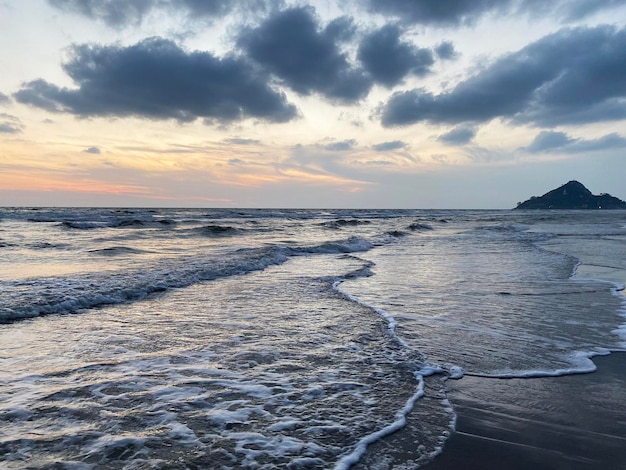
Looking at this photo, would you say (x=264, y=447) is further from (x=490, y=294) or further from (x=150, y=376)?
(x=490, y=294)

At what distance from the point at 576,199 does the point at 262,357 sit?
679 ft

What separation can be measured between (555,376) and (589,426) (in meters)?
1.23

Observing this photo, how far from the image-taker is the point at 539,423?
3.76m

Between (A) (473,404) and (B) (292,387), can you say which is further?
(B) (292,387)

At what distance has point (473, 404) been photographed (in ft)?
13.8

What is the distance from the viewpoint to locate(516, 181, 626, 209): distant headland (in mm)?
175500

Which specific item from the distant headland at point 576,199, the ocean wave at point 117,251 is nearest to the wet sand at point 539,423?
→ the ocean wave at point 117,251

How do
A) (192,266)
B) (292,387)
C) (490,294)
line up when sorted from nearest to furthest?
1. (292,387)
2. (490,294)
3. (192,266)

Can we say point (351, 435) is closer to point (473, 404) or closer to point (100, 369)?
point (473, 404)

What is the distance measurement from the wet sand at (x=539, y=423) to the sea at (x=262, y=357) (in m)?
0.20

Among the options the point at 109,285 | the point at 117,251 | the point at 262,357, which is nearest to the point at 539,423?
the point at 262,357

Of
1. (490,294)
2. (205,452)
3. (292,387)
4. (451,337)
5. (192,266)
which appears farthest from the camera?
(192,266)

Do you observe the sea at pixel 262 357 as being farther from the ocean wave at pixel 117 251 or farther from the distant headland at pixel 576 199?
the distant headland at pixel 576 199

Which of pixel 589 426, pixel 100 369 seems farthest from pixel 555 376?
pixel 100 369
